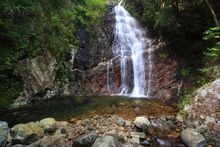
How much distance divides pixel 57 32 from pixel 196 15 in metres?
7.39

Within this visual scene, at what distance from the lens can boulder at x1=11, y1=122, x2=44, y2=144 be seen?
606cm

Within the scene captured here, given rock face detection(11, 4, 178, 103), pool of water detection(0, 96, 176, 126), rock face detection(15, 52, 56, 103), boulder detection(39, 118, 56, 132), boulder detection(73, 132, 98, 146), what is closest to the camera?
boulder detection(73, 132, 98, 146)

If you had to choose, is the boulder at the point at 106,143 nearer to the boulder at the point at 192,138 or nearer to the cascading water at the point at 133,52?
the boulder at the point at 192,138

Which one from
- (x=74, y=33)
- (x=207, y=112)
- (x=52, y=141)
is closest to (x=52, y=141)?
(x=52, y=141)

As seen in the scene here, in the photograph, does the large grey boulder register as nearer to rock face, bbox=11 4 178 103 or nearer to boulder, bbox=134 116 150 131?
boulder, bbox=134 116 150 131

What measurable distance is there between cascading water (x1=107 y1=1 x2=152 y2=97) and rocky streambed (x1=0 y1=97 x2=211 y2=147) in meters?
4.24

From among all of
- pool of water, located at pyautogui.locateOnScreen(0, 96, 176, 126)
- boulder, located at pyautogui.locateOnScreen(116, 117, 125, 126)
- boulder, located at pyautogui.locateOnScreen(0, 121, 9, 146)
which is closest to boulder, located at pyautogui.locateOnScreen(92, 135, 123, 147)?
boulder, located at pyautogui.locateOnScreen(116, 117, 125, 126)

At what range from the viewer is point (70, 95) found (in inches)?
491

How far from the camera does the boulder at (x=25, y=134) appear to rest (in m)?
6.06

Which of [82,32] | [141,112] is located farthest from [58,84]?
[141,112]

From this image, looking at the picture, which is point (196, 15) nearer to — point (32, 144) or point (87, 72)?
point (87, 72)

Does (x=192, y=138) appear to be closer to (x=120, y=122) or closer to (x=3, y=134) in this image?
(x=120, y=122)

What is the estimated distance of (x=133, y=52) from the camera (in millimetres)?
14570

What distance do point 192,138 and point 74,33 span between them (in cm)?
995
